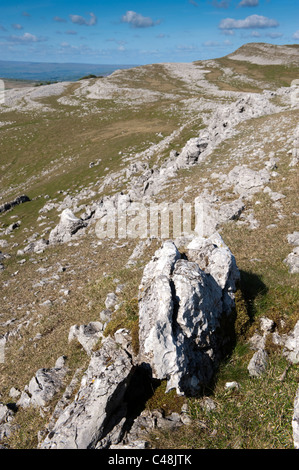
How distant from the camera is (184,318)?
27.3 ft

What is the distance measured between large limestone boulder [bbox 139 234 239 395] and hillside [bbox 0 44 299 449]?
0.09 meters

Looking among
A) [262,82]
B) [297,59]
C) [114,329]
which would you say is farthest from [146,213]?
[297,59]

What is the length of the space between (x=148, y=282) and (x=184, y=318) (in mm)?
2108

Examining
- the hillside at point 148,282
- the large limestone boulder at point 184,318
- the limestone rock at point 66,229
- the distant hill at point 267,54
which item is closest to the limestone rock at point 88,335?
the hillside at point 148,282

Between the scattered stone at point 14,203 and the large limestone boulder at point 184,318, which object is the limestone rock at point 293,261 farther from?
the scattered stone at point 14,203

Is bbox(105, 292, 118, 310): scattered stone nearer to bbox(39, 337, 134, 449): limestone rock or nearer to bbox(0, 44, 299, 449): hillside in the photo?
bbox(0, 44, 299, 449): hillside

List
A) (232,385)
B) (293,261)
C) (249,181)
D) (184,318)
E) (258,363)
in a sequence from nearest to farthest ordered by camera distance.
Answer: (232,385) → (184,318) → (258,363) → (293,261) → (249,181)

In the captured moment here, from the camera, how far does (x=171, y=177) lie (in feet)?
125

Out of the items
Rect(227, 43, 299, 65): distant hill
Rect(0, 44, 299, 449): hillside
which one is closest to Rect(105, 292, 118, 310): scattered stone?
Rect(0, 44, 299, 449): hillside

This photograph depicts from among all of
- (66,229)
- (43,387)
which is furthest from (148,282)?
(66,229)

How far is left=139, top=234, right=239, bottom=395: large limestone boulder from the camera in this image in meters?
7.69

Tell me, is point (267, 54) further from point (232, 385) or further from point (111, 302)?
point (232, 385)

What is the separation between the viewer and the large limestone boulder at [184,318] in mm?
7691

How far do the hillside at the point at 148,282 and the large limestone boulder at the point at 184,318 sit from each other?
0.09m
